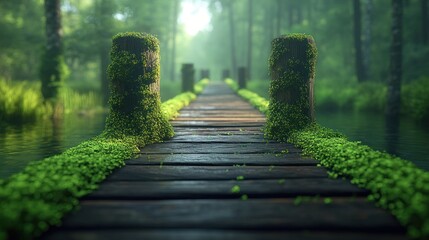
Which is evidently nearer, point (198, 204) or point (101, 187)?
point (198, 204)

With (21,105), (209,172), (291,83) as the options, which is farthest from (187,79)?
(209,172)

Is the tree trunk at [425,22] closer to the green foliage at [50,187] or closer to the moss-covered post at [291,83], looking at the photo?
the moss-covered post at [291,83]

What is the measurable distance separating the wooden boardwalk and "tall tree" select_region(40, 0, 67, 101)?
11.0m

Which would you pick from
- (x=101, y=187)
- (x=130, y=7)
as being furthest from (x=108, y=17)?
(x=101, y=187)

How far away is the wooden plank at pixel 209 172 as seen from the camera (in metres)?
4.65

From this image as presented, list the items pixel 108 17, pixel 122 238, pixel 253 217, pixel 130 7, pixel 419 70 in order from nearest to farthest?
pixel 122 238, pixel 253 217, pixel 419 70, pixel 108 17, pixel 130 7

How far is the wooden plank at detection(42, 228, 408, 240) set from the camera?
3076 mm

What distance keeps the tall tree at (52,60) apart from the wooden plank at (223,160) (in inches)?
435

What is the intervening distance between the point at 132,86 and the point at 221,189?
3068 millimetres

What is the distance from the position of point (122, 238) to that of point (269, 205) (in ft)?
4.69

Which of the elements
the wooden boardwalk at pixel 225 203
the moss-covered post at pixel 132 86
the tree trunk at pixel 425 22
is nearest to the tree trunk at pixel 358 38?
the tree trunk at pixel 425 22

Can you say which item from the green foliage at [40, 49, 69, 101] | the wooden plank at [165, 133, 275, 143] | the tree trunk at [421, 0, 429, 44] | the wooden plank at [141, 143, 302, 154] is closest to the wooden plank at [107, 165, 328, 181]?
the wooden plank at [141, 143, 302, 154]

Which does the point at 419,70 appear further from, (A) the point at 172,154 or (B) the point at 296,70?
(A) the point at 172,154

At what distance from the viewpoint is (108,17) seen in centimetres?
2856
